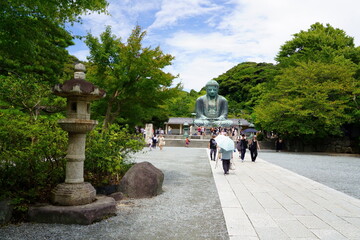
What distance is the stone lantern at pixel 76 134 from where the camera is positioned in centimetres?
477

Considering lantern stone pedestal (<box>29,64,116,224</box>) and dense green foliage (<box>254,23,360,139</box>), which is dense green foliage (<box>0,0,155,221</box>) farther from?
dense green foliage (<box>254,23,360,139</box>)

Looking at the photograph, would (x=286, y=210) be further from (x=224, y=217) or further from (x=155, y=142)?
(x=155, y=142)

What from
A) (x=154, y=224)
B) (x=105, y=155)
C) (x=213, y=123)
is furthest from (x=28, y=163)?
(x=213, y=123)

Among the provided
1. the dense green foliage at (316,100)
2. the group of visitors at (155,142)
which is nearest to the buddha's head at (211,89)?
the dense green foliage at (316,100)

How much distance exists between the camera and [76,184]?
4957mm

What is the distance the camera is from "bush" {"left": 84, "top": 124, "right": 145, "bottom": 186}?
20.5ft

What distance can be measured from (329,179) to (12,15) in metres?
9.91

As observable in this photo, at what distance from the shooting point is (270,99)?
980 inches

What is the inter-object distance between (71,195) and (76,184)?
266 mm

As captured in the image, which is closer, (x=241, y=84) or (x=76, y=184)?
(x=76, y=184)

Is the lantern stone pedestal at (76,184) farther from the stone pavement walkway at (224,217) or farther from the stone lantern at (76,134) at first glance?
Result: the stone pavement walkway at (224,217)

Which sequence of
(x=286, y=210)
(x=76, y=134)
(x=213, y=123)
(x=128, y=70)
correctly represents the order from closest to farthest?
(x=76, y=134) < (x=286, y=210) < (x=128, y=70) < (x=213, y=123)

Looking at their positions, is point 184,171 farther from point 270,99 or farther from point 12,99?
point 270,99

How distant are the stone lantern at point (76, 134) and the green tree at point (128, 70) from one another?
11.4m
